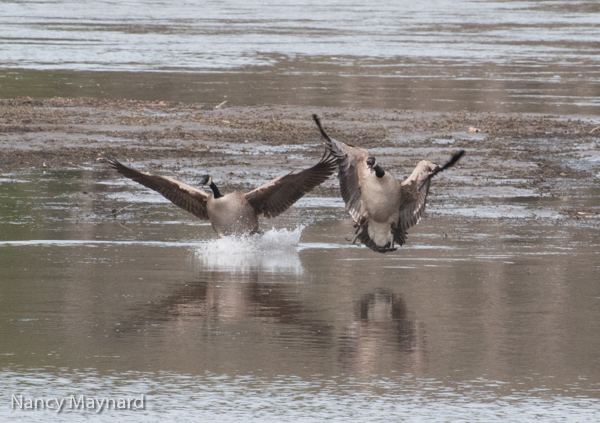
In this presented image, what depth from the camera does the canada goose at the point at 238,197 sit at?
11344mm

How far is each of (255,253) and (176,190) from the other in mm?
1049

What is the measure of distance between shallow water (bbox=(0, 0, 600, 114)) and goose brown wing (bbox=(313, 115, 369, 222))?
11.0m

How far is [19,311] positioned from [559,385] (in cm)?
368

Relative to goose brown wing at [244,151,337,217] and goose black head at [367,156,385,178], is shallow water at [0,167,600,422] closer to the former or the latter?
goose brown wing at [244,151,337,217]

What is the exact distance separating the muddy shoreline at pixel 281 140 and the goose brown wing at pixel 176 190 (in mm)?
2785

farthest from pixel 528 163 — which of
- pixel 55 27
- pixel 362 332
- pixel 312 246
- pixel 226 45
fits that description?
pixel 55 27

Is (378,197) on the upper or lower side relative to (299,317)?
upper

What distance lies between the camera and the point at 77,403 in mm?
6441

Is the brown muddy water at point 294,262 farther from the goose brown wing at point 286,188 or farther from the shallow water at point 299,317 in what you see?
the goose brown wing at point 286,188

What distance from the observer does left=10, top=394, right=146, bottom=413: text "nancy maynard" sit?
6379mm

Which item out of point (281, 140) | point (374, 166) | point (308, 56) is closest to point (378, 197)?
point (374, 166)

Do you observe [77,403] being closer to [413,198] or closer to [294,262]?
[294,262]

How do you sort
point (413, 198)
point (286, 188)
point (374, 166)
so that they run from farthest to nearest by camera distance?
point (286, 188)
point (413, 198)
point (374, 166)

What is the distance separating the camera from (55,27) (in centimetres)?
4069
